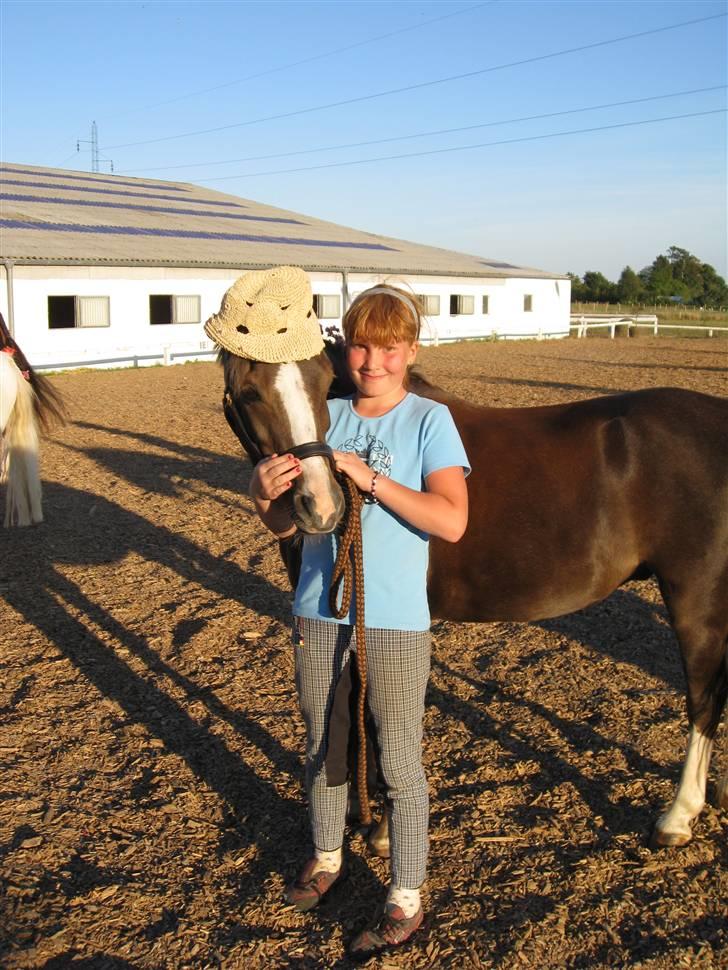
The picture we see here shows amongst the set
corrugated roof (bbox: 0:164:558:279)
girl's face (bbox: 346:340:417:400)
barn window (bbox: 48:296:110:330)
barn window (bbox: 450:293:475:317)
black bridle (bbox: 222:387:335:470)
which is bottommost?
black bridle (bbox: 222:387:335:470)

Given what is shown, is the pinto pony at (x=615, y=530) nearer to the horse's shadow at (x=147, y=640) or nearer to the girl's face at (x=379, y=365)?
the girl's face at (x=379, y=365)

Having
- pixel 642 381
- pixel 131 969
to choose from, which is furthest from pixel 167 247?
pixel 131 969

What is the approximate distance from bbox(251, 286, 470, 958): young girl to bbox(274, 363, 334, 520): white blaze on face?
127 mm

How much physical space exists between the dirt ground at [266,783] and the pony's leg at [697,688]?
0.31 ft

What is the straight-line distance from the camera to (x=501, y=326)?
33.2 meters

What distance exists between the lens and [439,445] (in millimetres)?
2314

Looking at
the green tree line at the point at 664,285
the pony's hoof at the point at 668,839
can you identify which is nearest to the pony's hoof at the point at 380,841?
the pony's hoof at the point at 668,839

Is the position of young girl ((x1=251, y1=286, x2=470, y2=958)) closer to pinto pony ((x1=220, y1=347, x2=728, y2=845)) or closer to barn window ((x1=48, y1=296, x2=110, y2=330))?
pinto pony ((x1=220, y1=347, x2=728, y2=845))

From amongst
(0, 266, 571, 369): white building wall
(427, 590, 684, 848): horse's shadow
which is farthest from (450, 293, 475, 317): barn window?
(427, 590, 684, 848): horse's shadow

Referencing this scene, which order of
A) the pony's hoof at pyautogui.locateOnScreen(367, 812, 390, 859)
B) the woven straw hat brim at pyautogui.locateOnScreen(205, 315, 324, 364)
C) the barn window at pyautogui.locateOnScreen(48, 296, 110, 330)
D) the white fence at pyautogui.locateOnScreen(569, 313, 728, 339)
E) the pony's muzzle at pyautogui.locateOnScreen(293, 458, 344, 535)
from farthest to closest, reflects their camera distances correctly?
the white fence at pyautogui.locateOnScreen(569, 313, 728, 339) < the barn window at pyautogui.locateOnScreen(48, 296, 110, 330) < the pony's hoof at pyautogui.locateOnScreen(367, 812, 390, 859) < the woven straw hat brim at pyautogui.locateOnScreen(205, 315, 324, 364) < the pony's muzzle at pyautogui.locateOnScreen(293, 458, 344, 535)

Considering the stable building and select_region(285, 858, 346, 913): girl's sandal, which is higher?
the stable building

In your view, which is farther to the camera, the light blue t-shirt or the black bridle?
the light blue t-shirt

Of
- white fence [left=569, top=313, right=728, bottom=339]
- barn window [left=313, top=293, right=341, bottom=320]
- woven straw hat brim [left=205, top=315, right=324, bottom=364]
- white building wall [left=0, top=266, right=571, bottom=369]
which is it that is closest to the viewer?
woven straw hat brim [left=205, top=315, right=324, bottom=364]

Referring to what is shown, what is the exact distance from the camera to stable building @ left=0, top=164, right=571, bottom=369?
1950 cm
